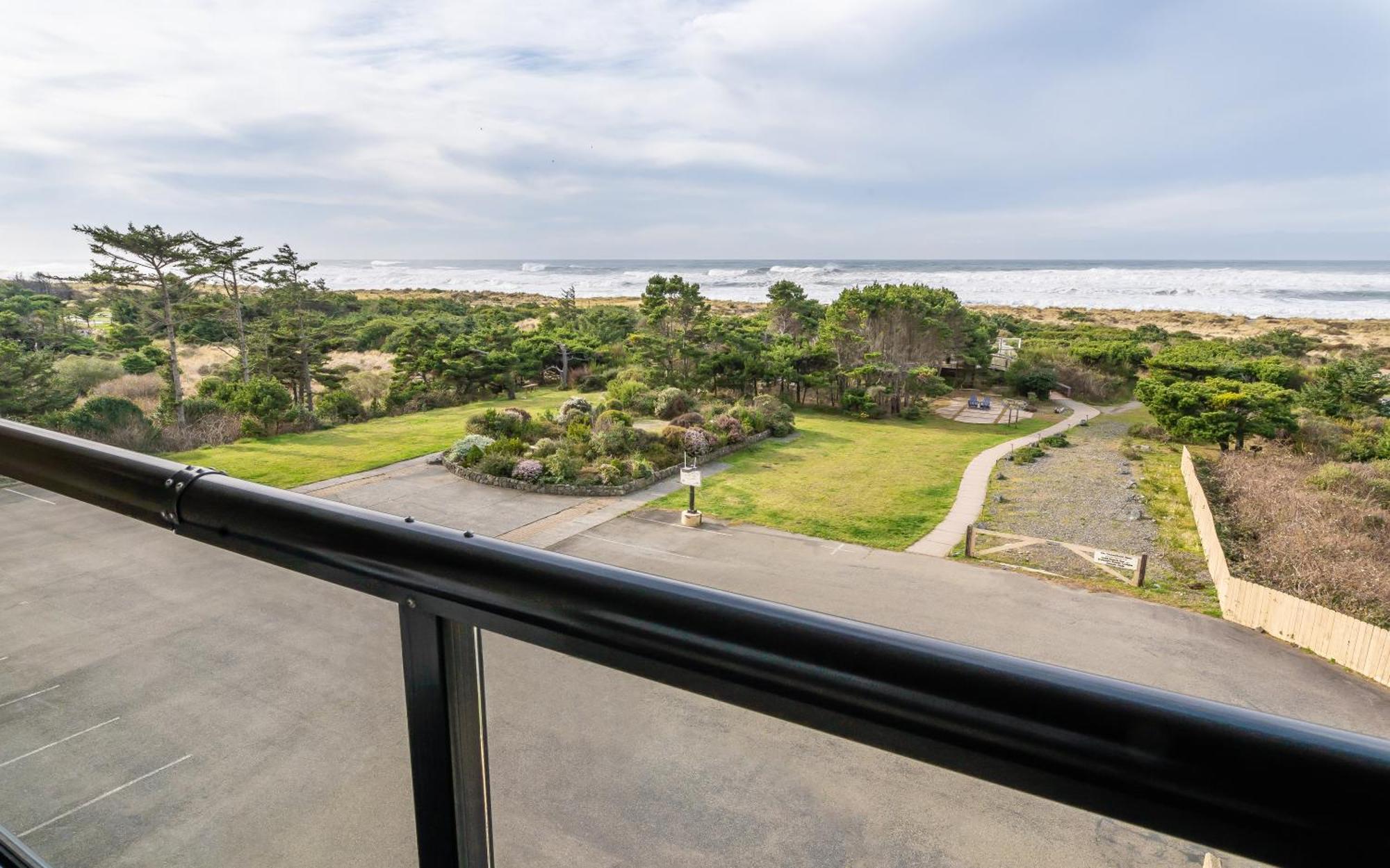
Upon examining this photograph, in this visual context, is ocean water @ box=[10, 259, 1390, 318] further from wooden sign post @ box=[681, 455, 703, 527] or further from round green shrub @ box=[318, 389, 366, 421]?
wooden sign post @ box=[681, 455, 703, 527]

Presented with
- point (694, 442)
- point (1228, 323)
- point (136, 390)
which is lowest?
point (694, 442)

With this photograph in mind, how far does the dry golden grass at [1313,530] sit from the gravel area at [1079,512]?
3.12 ft

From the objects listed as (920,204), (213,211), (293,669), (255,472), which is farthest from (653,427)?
(920,204)

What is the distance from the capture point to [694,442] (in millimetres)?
16312

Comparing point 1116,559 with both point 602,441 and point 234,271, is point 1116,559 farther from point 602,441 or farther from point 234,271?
point 234,271

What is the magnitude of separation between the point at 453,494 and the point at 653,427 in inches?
247

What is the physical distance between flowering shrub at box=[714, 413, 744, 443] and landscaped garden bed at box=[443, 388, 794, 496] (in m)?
0.02

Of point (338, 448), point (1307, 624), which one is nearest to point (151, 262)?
point (338, 448)

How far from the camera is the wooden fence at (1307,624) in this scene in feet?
23.8

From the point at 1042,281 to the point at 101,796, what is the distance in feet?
307

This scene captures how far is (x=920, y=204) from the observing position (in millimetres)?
49594

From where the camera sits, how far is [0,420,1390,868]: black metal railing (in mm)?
344

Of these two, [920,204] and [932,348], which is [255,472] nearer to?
[932,348]

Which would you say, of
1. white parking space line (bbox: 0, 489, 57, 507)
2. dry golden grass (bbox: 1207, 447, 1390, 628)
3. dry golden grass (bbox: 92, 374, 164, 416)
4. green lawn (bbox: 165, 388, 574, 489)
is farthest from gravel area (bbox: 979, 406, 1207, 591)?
dry golden grass (bbox: 92, 374, 164, 416)
